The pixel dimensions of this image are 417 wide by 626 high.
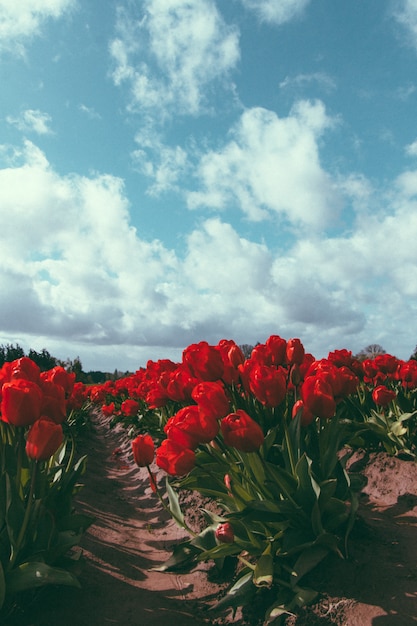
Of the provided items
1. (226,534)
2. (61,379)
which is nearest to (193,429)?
(226,534)

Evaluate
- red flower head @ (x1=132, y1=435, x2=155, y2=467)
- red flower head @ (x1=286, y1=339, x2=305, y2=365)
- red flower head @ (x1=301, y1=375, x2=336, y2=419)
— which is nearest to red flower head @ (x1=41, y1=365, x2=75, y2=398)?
red flower head @ (x1=132, y1=435, x2=155, y2=467)

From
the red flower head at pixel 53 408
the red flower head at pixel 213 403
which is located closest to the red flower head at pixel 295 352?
the red flower head at pixel 213 403

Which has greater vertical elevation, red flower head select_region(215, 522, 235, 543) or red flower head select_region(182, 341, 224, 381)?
red flower head select_region(182, 341, 224, 381)

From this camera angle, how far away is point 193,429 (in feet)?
9.41

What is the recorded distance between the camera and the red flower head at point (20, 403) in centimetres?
269

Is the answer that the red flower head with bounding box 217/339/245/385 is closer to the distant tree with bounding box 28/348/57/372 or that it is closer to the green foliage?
the green foliage

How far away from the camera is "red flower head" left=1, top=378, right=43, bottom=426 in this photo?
8.83 feet

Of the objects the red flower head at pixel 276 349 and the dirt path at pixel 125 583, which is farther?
the red flower head at pixel 276 349

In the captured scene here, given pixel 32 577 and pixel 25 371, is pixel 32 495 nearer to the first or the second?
pixel 32 577

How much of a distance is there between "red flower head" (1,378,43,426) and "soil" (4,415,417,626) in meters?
1.38

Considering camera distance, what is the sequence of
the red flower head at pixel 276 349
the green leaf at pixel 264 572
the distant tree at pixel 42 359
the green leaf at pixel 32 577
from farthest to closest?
the distant tree at pixel 42 359, the red flower head at pixel 276 349, the green leaf at pixel 264 572, the green leaf at pixel 32 577

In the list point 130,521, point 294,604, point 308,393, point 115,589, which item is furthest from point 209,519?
point 130,521

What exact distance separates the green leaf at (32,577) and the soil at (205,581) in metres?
0.49

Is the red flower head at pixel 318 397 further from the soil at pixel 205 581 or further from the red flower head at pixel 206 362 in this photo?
the soil at pixel 205 581
